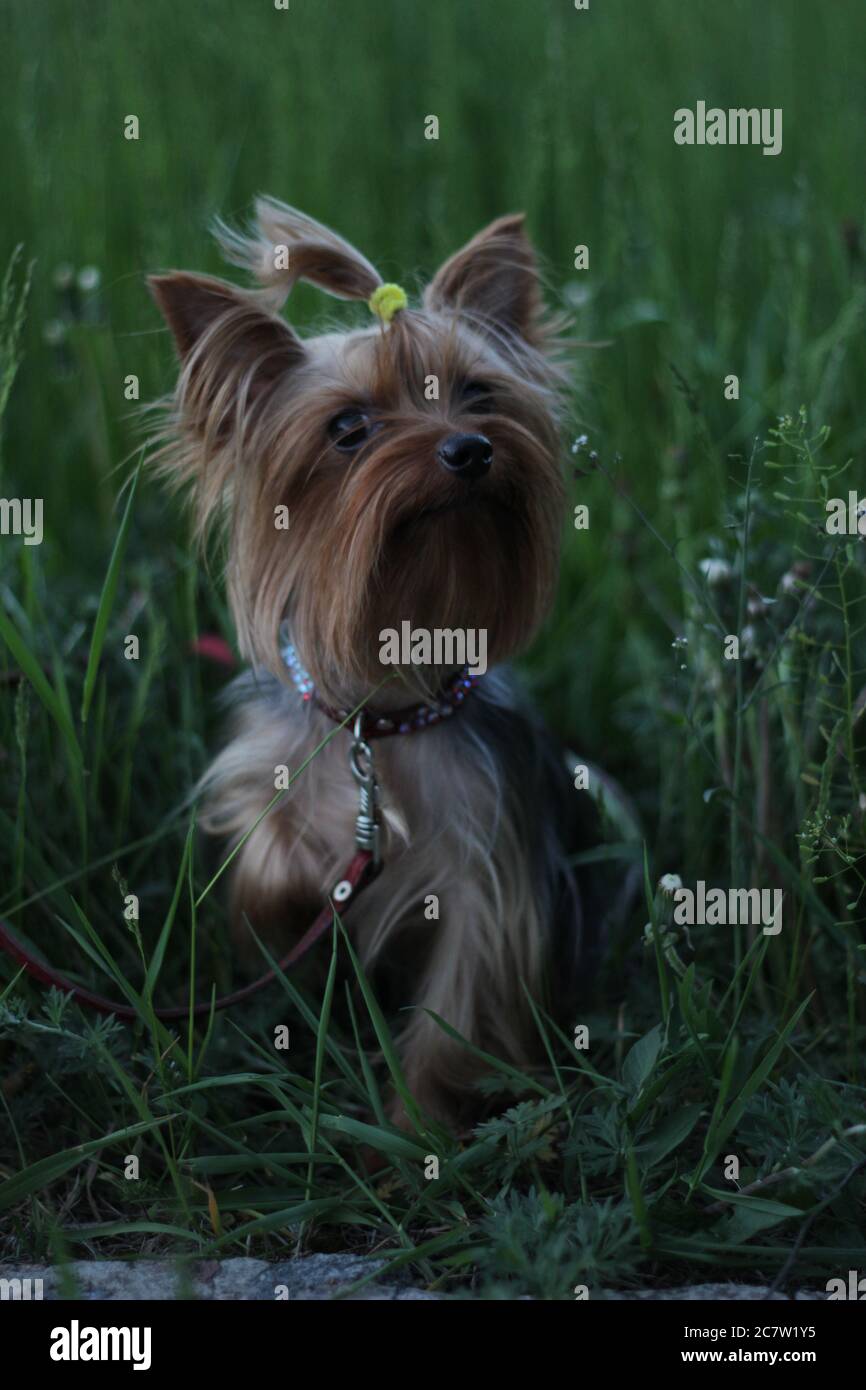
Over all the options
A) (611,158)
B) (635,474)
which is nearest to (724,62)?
(611,158)

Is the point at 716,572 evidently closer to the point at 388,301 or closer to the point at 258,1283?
the point at 388,301

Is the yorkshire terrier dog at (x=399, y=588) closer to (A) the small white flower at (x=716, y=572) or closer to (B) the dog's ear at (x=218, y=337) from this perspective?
(B) the dog's ear at (x=218, y=337)

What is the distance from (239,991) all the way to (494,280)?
170 centimetres

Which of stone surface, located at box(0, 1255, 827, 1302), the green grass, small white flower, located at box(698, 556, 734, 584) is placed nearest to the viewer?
stone surface, located at box(0, 1255, 827, 1302)

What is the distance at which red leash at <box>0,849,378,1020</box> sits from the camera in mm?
2473

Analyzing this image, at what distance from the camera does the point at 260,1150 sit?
2.55m

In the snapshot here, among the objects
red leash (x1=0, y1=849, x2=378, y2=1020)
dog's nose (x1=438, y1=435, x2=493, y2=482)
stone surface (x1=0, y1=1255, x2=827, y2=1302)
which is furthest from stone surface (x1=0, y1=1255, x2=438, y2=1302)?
dog's nose (x1=438, y1=435, x2=493, y2=482)

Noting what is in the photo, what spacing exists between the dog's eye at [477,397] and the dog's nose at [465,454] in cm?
23

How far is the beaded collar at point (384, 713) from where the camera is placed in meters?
2.76

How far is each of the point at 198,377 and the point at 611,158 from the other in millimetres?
2315

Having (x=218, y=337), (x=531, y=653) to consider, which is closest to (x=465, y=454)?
(x=218, y=337)

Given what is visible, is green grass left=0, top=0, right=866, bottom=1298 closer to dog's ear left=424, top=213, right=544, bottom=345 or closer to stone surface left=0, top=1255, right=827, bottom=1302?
stone surface left=0, top=1255, right=827, bottom=1302
